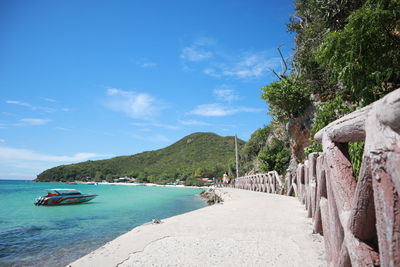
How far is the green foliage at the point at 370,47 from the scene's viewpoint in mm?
6285

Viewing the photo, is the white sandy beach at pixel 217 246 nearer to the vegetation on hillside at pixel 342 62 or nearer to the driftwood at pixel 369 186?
the driftwood at pixel 369 186

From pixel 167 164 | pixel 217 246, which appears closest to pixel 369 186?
pixel 217 246

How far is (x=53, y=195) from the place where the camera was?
22.0 meters

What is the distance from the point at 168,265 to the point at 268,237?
73.6 inches

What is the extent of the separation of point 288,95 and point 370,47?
776cm

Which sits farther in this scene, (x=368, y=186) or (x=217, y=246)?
(x=217, y=246)

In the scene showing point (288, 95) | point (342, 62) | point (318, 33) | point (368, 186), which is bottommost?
point (368, 186)

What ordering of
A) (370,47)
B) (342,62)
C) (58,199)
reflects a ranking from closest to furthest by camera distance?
(370,47)
(342,62)
(58,199)

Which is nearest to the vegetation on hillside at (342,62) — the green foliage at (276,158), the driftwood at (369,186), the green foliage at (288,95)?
the green foliage at (288,95)

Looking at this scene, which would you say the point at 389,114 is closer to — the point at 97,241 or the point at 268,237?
the point at 268,237

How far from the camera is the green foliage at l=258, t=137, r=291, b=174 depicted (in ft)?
65.4

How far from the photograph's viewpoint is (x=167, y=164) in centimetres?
9681

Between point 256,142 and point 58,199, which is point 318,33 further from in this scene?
point 58,199

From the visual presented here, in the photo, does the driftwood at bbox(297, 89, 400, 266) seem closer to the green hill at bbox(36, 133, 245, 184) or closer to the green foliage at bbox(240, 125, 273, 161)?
the green foliage at bbox(240, 125, 273, 161)
